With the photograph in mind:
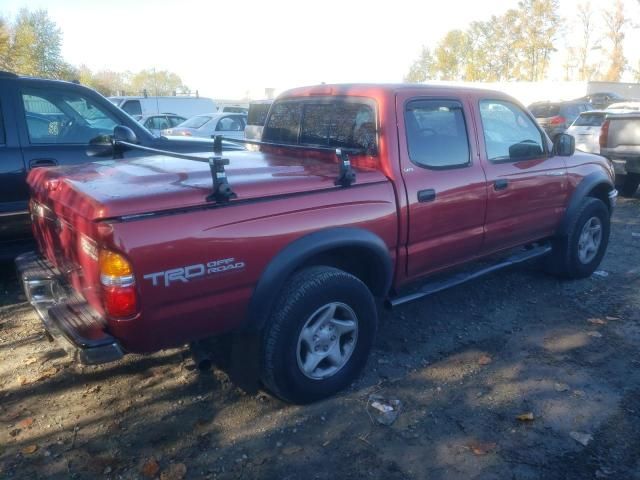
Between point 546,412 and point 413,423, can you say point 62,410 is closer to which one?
point 413,423

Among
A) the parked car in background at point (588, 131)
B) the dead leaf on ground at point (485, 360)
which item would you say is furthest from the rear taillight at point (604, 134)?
the dead leaf on ground at point (485, 360)

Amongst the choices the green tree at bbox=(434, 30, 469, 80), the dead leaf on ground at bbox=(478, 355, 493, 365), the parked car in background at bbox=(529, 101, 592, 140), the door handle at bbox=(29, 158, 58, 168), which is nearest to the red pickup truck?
the dead leaf on ground at bbox=(478, 355, 493, 365)

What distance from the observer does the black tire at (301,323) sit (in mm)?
→ 3000

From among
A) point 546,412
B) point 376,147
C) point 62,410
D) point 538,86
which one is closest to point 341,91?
point 376,147

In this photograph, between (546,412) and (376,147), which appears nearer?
(546,412)

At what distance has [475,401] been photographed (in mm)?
3355

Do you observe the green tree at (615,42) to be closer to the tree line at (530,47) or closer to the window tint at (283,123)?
the tree line at (530,47)

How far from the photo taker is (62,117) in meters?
5.04

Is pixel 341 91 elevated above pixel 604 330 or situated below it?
above

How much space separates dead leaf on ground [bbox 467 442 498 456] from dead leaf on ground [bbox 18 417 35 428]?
2.45 meters

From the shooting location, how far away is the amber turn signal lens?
2436 millimetres

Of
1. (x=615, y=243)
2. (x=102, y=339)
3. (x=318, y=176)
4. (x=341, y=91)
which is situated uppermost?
(x=341, y=91)

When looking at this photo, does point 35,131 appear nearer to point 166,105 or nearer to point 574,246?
point 574,246

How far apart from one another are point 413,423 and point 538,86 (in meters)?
39.1
